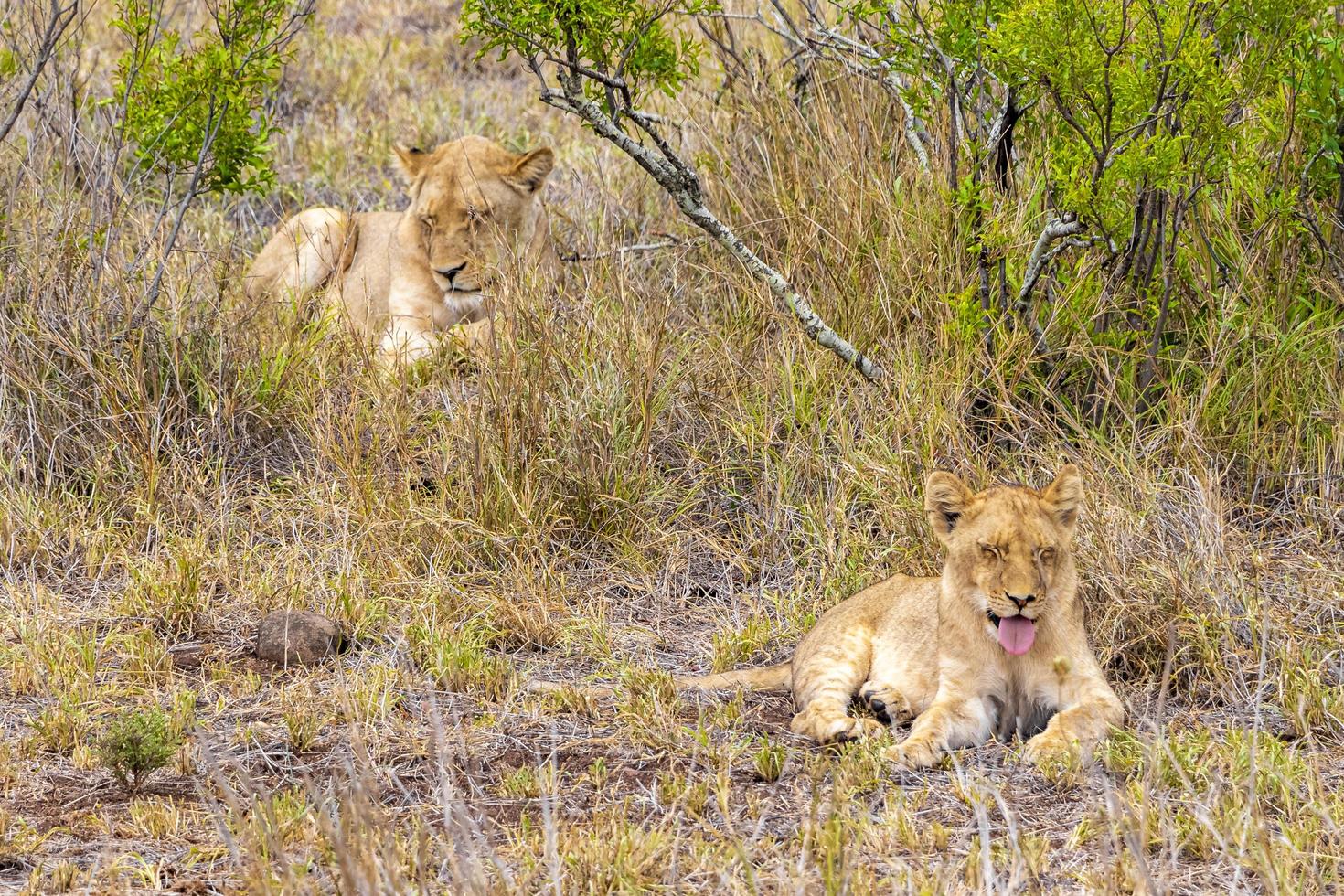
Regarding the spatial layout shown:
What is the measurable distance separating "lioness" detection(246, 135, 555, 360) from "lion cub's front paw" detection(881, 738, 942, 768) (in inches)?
125

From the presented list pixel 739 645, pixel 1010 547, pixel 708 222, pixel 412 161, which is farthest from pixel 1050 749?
pixel 412 161

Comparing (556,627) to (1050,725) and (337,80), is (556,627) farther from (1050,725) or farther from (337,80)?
(337,80)

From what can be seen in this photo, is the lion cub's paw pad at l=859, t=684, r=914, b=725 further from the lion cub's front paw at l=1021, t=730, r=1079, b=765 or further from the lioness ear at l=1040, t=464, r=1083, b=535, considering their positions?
the lioness ear at l=1040, t=464, r=1083, b=535

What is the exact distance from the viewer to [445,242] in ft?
22.8

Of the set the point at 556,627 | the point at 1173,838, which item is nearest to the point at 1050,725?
the point at 1173,838

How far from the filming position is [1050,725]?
13.0ft

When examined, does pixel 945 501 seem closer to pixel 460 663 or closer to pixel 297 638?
pixel 460 663

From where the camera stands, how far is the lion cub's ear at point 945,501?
4191 mm

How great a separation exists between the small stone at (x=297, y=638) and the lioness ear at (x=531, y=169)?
2785 mm

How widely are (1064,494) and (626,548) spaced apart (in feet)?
5.54

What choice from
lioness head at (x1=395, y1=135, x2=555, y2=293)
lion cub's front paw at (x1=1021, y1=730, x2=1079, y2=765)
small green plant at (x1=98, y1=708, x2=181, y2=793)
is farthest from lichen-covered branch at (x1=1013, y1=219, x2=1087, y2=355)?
small green plant at (x1=98, y1=708, x2=181, y2=793)

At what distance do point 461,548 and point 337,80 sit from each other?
233 inches

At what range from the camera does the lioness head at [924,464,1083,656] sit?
13.2ft

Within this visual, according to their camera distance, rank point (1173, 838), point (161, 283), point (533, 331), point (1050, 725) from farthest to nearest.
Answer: point (161, 283)
point (533, 331)
point (1050, 725)
point (1173, 838)
